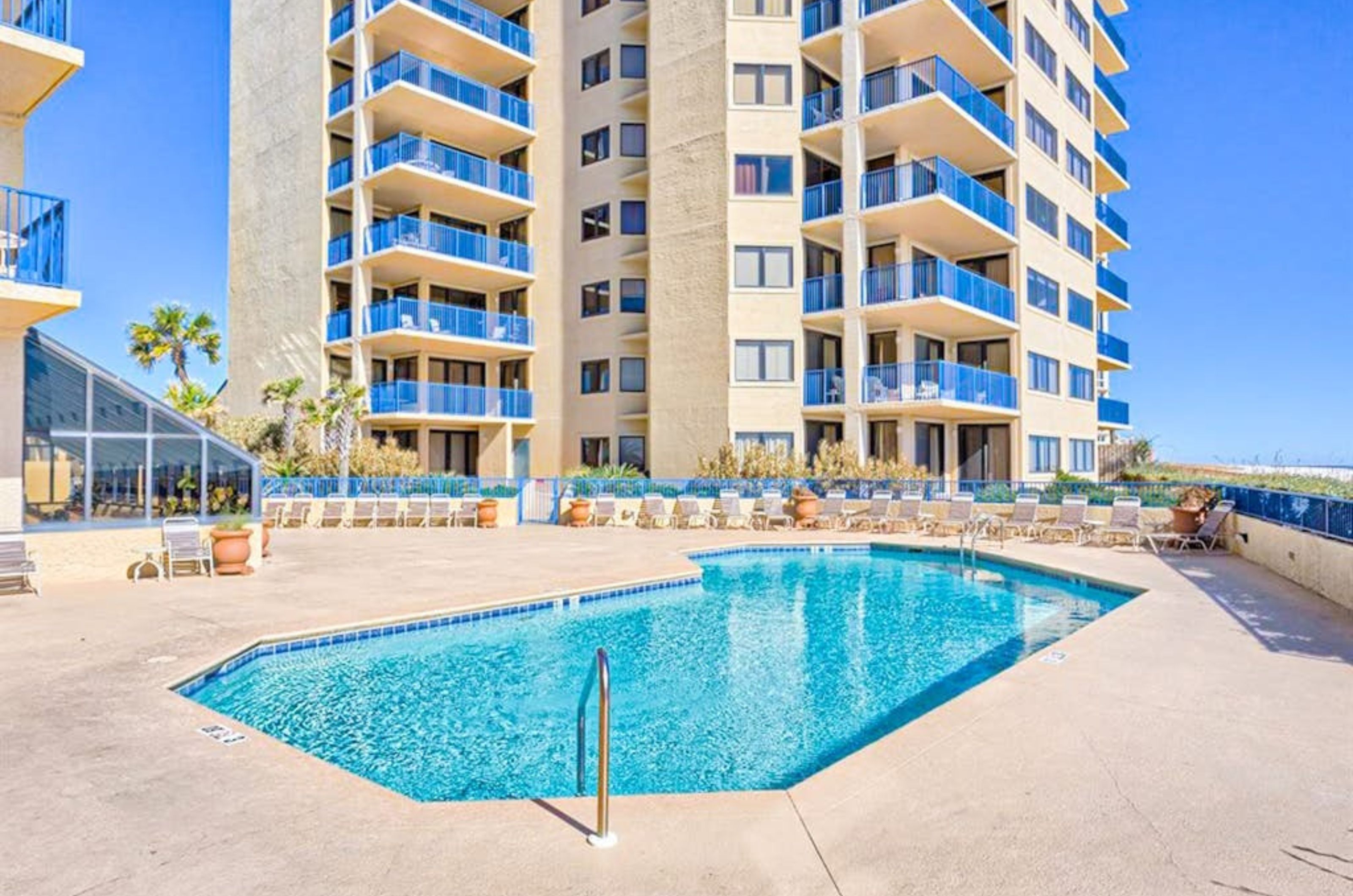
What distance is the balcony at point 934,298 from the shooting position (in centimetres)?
2422

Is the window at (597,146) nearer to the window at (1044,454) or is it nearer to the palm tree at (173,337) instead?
the palm tree at (173,337)

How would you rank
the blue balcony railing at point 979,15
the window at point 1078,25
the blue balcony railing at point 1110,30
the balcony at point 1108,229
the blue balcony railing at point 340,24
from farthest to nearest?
the balcony at point 1108,229 → the blue balcony railing at point 1110,30 → the window at point 1078,25 → the blue balcony railing at point 340,24 → the blue balcony railing at point 979,15

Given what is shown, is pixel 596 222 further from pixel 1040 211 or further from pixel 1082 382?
pixel 1082 382

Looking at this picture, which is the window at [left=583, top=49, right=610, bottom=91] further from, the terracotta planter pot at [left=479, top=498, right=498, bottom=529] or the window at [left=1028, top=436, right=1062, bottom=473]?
the window at [left=1028, top=436, right=1062, bottom=473]

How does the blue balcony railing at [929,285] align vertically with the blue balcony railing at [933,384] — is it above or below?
above

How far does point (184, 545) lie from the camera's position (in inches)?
513

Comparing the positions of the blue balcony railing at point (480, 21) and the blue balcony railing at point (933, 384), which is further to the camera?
the blue balcony railing at point (480, 21)

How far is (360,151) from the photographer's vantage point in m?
28.5

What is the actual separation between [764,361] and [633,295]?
600 cm

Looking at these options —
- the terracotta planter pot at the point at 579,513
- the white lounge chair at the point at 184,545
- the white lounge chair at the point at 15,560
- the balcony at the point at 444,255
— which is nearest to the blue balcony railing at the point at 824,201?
the balcony at the point at 444,255

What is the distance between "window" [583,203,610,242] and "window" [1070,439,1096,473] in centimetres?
Result: 1859

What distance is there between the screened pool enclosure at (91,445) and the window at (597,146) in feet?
67.2

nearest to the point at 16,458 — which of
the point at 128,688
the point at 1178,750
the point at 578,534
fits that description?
the point at 128,688

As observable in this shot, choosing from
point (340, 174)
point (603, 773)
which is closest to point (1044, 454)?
point (340, 174)
